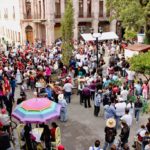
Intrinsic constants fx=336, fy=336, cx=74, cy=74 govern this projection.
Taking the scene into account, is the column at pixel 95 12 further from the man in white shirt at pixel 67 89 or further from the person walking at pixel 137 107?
the person walking at pixel 137 107

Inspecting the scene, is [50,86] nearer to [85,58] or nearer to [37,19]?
[85,58]

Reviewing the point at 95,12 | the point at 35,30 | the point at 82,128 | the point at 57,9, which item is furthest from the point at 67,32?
the point at 35,30

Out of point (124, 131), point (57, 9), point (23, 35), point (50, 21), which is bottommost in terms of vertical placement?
→ point (124, 131)

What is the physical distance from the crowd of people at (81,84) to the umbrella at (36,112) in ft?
1.61

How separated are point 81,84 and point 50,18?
2139 cm

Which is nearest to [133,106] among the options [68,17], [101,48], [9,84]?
[9,84]

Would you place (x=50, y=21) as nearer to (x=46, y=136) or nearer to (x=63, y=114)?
(x=63, y=114)

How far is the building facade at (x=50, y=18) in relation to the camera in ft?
126

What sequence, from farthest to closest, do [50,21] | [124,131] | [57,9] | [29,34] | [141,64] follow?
1. [29,34]
2. [57,9]
3. [50,21]
4. [141,64]
5. [124,131]

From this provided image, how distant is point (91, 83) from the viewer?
17344 millimetres

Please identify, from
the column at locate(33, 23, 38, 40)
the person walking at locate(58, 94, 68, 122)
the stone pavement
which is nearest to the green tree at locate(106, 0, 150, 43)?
the stone pavement

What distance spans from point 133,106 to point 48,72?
22.7ft

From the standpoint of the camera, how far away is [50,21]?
125 ft

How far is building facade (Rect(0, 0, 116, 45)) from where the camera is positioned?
38312mm
